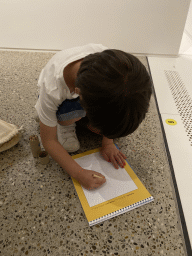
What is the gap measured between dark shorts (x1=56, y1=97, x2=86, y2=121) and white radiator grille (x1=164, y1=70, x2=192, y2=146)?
1.91 ft

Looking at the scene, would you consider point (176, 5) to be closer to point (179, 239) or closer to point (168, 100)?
point (168, 100)

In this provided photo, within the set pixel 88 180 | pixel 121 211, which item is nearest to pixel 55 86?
pixel 88 180

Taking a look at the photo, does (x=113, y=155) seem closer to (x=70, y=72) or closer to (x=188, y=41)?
(x=70, y=72)

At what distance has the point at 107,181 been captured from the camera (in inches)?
29.9

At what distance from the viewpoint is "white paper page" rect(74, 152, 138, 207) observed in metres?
0.71

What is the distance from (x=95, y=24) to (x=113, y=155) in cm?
123

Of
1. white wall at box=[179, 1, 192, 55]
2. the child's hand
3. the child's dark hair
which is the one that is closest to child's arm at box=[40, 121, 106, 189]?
the child's hand

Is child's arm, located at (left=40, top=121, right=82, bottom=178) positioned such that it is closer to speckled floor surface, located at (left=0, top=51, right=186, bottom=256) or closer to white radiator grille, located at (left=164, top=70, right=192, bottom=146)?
speckled floor surface, located at (left=0, top=51, right=186, bottom=256)

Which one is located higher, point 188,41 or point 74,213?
point 188,41

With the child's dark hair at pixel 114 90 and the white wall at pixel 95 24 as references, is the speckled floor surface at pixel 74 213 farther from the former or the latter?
the white wall at pixel 95 24

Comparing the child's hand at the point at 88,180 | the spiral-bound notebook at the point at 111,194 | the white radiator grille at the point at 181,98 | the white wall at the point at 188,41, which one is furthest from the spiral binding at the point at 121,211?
the white wall at the point at 188,41

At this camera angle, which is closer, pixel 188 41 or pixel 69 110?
pixel 69 110

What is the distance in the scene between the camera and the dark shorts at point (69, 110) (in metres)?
0.73

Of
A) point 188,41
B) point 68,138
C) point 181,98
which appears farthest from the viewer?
point 188,41
